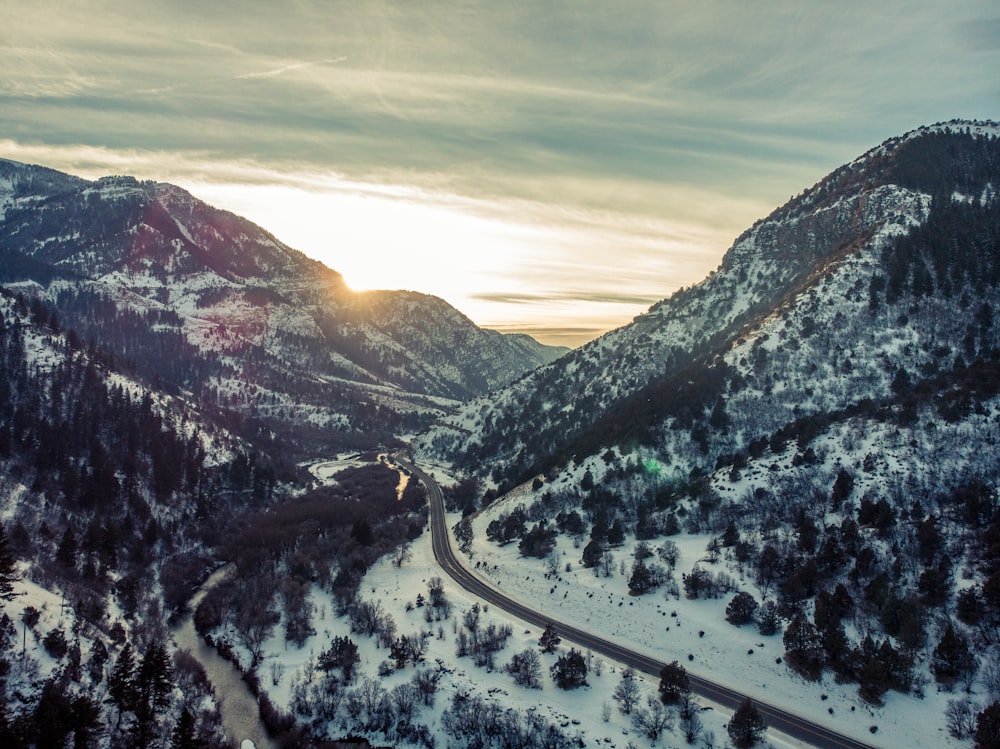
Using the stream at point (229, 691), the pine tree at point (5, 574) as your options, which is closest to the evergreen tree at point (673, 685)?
the stream at point (229, 691)

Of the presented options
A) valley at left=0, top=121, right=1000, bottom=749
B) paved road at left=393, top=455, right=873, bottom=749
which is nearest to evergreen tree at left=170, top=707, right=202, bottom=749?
valley at left=0, top=121, right=1000, bottom=749

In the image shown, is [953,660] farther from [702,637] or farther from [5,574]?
[5,574]

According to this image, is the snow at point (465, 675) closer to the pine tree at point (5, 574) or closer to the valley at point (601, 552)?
the valley at point (601, 552)

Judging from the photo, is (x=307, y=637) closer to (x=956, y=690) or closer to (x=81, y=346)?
(x=956, y=690)

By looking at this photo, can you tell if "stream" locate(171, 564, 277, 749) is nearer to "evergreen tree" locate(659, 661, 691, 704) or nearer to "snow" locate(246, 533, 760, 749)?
"snow" locate(246, 533, 760, 749)

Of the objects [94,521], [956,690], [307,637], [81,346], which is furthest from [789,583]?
[81,346]

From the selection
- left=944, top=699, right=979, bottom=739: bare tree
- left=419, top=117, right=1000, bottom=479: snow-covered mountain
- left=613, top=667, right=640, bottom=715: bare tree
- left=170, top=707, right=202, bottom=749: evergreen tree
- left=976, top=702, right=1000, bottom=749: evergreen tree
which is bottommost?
left=170, top=707, right=202, bottom=749: evergreen tree
